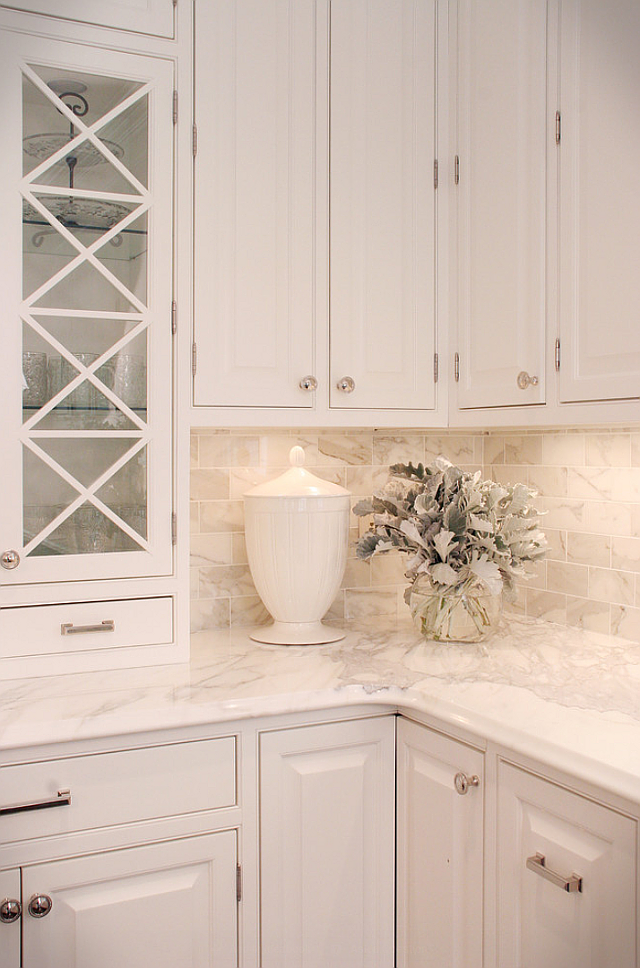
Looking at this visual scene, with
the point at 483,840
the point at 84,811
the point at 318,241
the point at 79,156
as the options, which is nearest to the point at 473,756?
the point at 483,840

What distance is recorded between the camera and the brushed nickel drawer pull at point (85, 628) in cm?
168

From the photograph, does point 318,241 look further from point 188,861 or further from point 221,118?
point 188,861

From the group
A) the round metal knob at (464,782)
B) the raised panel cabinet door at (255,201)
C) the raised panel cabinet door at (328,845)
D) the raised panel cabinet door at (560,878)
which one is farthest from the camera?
the raised panel cabinet door at (255,201)

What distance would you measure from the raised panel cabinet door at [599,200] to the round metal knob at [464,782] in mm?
744

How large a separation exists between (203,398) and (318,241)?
453 mm

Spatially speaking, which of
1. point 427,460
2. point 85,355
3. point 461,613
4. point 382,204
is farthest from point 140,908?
point 382,204

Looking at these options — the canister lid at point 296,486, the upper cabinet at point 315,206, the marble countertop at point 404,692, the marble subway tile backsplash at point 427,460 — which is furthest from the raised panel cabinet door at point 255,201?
the marble countertop at point 404,692

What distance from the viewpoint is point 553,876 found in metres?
1.26

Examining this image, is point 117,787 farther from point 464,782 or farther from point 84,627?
point 464,782

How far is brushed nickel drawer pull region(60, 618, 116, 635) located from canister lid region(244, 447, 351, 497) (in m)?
0.45

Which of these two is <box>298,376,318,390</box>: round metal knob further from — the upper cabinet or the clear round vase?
the clear round vase

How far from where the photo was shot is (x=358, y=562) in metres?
2.30

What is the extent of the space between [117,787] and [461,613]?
2.81 ft

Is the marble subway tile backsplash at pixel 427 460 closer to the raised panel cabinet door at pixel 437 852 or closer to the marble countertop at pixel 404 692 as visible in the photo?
the marble countertop at pixel 404 692
